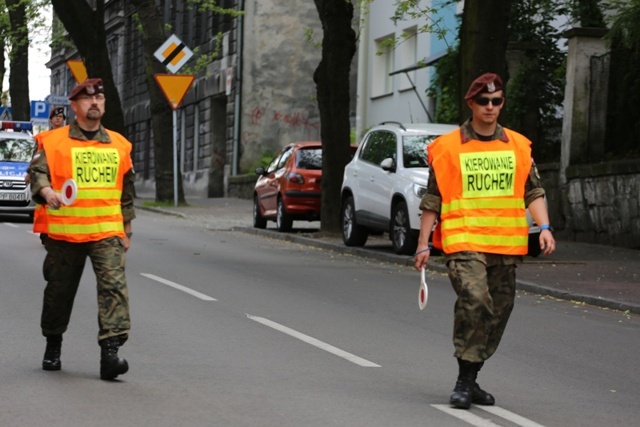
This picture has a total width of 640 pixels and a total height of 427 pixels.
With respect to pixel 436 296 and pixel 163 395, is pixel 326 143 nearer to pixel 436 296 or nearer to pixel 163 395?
pixel 436 296

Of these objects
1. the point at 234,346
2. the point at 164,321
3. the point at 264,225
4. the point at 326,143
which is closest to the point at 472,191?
the point at 234,346

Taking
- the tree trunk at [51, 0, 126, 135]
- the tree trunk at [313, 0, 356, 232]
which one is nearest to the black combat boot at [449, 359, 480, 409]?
the tree trunk at [313, 0, 356, 232]

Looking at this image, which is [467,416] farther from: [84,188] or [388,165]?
Answer: [388,165]

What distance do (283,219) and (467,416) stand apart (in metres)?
19.2

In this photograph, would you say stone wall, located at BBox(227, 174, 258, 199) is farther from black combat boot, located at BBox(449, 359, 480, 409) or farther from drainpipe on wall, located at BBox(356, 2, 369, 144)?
black combat boot, located at BBox(449, 359, 480, 409)

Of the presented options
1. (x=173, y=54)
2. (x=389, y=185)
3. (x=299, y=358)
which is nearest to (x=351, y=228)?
(x=389, y=185)

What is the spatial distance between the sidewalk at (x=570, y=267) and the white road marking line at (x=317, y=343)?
158 inches

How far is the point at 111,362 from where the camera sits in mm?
8609

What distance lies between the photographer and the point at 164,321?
11.9 metres

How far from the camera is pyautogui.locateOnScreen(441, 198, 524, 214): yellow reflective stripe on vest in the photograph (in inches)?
323

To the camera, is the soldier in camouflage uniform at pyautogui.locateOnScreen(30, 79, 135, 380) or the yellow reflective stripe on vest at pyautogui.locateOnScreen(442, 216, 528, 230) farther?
the soldier in camouflage uniform at pyautogui.locateOnScreen(30, 79, 135, 380)

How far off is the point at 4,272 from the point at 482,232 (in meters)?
9.16

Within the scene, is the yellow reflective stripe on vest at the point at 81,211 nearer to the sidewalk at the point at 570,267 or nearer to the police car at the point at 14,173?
the sidewalk at the point at 570,267

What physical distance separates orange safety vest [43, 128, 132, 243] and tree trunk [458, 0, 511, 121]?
1130 centimetres
